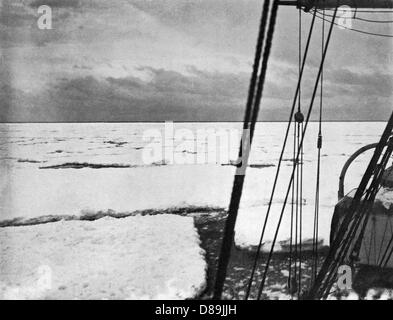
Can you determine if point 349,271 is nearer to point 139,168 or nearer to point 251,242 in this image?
point 251,242

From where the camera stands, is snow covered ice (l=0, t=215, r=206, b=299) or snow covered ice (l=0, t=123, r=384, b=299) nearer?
snow covered ice (l=0, t=215, r=206, b=299)

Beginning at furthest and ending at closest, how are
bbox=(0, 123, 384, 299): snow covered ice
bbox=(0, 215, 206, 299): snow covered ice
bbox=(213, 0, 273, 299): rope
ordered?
bbox=(0, 123, 384, 299): snow covered ice → bbox=(0, 215, 206, 299): snow covered ice → bbox=(213, 0, 273, 299): rope

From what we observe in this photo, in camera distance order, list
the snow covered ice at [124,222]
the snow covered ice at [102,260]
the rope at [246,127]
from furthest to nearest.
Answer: the snow covered ice at [124,222] < the snow covered ice at [102,260] < the rope at [246,127]

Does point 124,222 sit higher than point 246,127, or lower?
lower

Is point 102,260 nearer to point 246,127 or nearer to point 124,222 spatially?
point 124,222

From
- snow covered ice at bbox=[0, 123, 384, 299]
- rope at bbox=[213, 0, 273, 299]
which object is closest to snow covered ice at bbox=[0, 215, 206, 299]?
snow covered ice at bbox=[0, 123, 384, 299]

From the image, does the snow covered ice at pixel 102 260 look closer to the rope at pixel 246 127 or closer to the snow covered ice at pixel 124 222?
the snow covered ice at pixel 124 222

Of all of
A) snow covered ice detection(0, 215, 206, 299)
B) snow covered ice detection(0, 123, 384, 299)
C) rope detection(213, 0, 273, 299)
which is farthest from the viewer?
snow covered ice detection(0, 123, 384, 299)

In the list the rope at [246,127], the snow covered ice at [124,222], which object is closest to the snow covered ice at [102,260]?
the snow covered ice at [124,222]

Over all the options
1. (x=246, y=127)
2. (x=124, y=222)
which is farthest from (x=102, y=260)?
(x=246, y=127)

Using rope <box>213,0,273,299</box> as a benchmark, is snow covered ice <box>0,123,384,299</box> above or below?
below

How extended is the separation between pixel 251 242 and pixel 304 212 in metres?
2.42

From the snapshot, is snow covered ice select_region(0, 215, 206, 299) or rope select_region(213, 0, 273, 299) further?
snow covered ice select_region(0, 215, 206, 299)

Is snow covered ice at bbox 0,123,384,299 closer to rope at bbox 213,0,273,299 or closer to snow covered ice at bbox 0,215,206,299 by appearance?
snow covered ice at bbox 0,215,206,299
